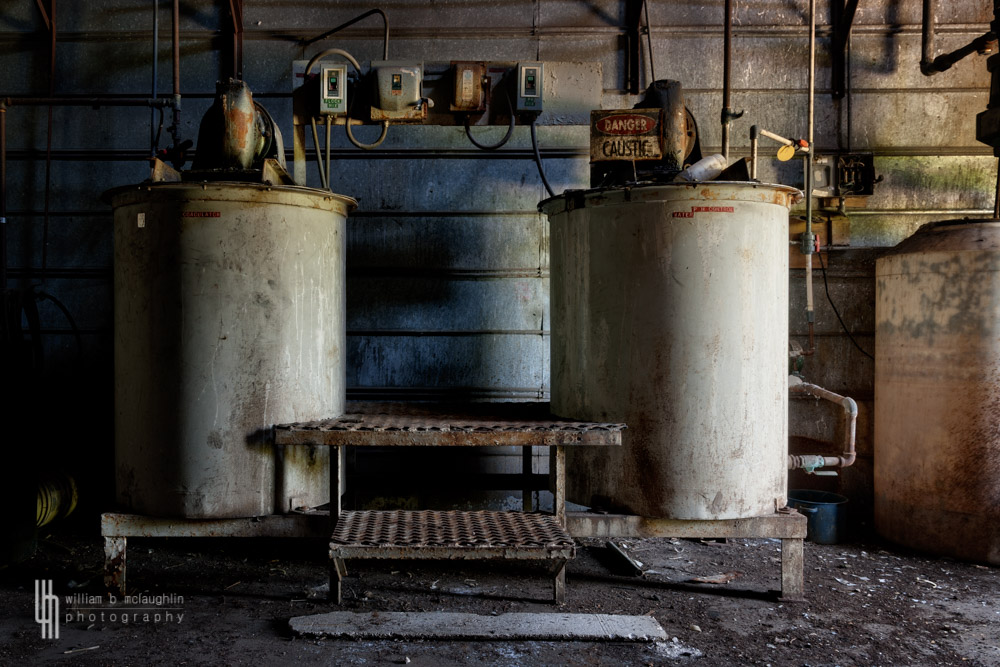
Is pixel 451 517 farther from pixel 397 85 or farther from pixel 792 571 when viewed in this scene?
pixel 397 85

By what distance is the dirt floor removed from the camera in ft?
7.20

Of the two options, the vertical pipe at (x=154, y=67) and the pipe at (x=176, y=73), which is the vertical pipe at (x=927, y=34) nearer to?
the pipe at (x=176, y=73)

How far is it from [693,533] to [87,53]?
4.13 m

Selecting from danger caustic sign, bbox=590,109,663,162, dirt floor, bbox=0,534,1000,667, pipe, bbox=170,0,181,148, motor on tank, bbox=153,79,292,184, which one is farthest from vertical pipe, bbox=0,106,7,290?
danger caustic sign, bbox=590,109,663,162

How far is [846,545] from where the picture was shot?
3.36 m

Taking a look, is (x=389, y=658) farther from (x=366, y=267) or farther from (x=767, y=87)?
(x=767, y=87)

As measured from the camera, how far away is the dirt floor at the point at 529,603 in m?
2.19

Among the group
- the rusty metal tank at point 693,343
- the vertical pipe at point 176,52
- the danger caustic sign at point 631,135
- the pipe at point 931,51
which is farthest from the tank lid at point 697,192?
the vertical pipe at point 176,52

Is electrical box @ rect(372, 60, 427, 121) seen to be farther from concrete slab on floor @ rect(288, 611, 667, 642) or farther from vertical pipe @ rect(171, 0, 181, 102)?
concrete slab on floor @ rect(288, 611, 667, 642)

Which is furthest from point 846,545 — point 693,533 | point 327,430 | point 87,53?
point 87,53

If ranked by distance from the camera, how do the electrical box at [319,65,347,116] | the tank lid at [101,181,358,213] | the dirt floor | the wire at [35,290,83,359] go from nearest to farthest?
the dirt floor → the tank lid at [101,181,358,213] → the electrical box at [319,65,347,116] → the wire at [35,290,83,359]

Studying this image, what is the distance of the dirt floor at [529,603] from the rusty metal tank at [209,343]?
411 millimetres

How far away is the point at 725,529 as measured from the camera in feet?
8.62

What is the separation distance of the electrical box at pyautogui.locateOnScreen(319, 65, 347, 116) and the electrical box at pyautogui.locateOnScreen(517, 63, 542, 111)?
80 centimetres
